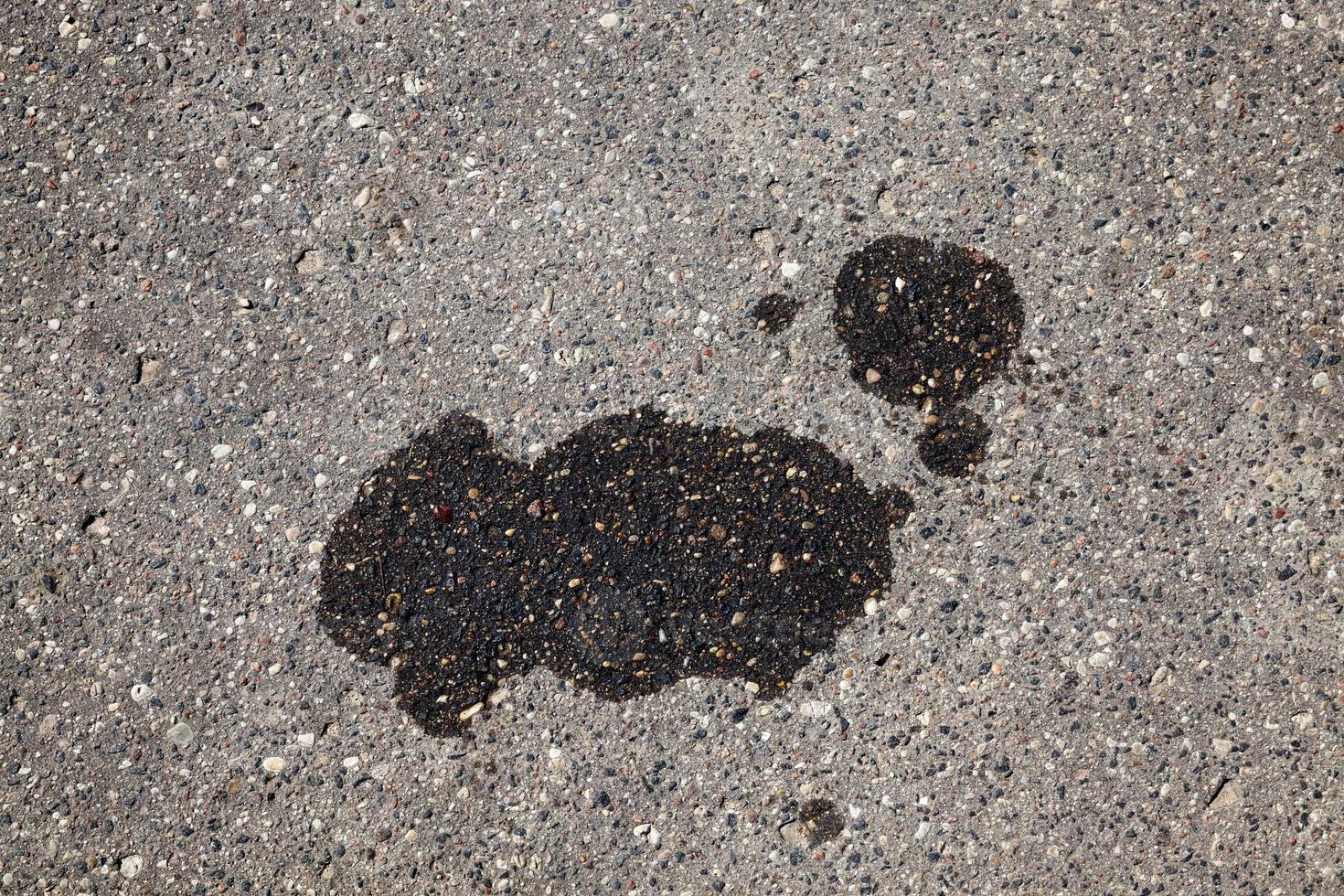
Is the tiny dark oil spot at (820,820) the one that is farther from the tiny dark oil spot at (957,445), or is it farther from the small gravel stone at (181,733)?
the small gravel stone at (181,733)

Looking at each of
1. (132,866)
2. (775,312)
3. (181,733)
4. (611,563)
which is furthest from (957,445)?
(132,866)

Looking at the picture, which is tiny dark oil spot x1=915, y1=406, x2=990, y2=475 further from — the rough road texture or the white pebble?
the white pebble

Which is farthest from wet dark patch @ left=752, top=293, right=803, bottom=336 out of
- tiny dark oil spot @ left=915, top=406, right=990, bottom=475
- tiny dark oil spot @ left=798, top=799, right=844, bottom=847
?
tiny dark oil spot @ left=798, top=799, right=844, bottom=847

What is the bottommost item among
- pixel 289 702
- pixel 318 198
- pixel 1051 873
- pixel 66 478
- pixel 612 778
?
pixel 1051 873

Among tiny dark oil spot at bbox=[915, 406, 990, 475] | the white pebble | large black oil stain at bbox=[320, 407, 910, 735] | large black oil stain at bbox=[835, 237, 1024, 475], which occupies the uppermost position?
large black oil stain at bbox=[835, 237, 1024, 475]

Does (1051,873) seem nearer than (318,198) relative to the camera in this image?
Yes

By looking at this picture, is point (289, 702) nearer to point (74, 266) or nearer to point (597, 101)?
point (74, 266)

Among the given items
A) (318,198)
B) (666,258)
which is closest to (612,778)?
(666,258)
